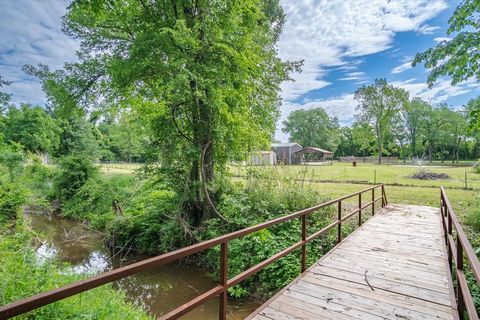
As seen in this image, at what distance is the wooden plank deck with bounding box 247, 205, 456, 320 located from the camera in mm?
2975

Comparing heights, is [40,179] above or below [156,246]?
above

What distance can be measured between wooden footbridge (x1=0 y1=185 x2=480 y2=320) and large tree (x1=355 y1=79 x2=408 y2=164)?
150ft

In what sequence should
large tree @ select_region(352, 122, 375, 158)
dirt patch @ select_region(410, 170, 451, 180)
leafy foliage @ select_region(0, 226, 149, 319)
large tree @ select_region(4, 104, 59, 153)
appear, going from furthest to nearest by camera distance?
large tree @ select_region(352, 122, 375, 158), large tree @ select_region(4, 104, 59, 153), dirt patch @ select_region(410, 170, 451, 180), leafy foliage @ select_region(0, 226, 149, 319)

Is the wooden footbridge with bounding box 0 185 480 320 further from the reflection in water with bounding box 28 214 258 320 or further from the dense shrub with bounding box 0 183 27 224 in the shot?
the dense shrub with bounding box 0 183 27 224

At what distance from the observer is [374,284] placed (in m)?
3.70

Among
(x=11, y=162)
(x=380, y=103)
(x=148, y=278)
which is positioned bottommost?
(x=148, y=278)

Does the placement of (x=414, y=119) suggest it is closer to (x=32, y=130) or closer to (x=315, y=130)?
(x=315, y=130)

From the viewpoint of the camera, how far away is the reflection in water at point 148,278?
5.44 metres

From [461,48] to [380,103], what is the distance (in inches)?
1786

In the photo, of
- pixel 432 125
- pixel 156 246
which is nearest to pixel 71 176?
pixel 156 246

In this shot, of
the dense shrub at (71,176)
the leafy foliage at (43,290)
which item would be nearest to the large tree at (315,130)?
the dense shrub at (71,176)

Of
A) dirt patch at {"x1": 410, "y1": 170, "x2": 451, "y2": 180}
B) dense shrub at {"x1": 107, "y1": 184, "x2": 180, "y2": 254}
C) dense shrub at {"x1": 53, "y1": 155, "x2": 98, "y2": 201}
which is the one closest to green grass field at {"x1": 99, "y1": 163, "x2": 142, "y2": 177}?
dense shrub at {"x1": 53, "y1": 155, "x2": 98, "y2": 201}

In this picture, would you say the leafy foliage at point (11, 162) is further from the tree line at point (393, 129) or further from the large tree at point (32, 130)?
the tree line at point (393, 129)

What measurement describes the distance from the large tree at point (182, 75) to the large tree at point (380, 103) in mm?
43485
